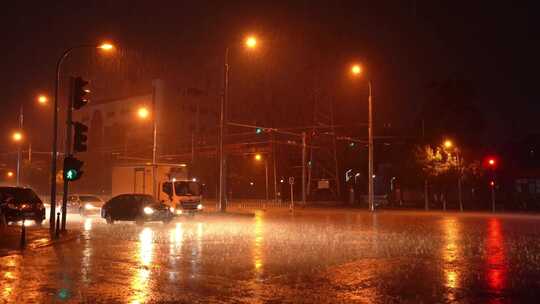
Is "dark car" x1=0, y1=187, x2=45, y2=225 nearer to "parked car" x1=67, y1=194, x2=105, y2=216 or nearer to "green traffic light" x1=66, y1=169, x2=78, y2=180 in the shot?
"green traffic light" x1=66, y1=169, x2=78, y2=180

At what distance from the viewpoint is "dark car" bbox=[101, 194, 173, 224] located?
1110 inches

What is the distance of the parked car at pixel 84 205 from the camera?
1537 inches

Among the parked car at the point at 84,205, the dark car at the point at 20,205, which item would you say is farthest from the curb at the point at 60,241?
the parked car at the point at 84,205

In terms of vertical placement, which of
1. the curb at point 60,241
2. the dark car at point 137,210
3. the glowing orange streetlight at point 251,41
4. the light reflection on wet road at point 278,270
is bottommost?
the light reflection on wet road at point 278,270

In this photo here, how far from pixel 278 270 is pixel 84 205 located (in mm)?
29127

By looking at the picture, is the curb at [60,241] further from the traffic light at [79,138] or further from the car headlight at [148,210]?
the car headlight at [148,210]

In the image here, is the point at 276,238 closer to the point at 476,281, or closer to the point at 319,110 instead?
the point at 476,281

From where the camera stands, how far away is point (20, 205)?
2541 cm

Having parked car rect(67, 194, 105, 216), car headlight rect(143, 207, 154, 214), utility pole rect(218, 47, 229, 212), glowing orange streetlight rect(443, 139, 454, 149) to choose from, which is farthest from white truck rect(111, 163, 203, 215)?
glowing orange streetlight rect(443, 139, 454, 149)

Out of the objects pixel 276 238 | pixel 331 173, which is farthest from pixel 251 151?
Answer: pixel 276 238

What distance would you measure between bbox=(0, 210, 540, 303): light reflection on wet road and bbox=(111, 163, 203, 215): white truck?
467 inches

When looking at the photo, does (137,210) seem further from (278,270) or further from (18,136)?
(18,136)

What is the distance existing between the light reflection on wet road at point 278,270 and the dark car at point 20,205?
243 inches

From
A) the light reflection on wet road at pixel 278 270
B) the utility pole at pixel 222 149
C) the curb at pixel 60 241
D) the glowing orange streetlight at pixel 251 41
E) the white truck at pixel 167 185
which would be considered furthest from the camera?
the utility pole at pixel 222 149
